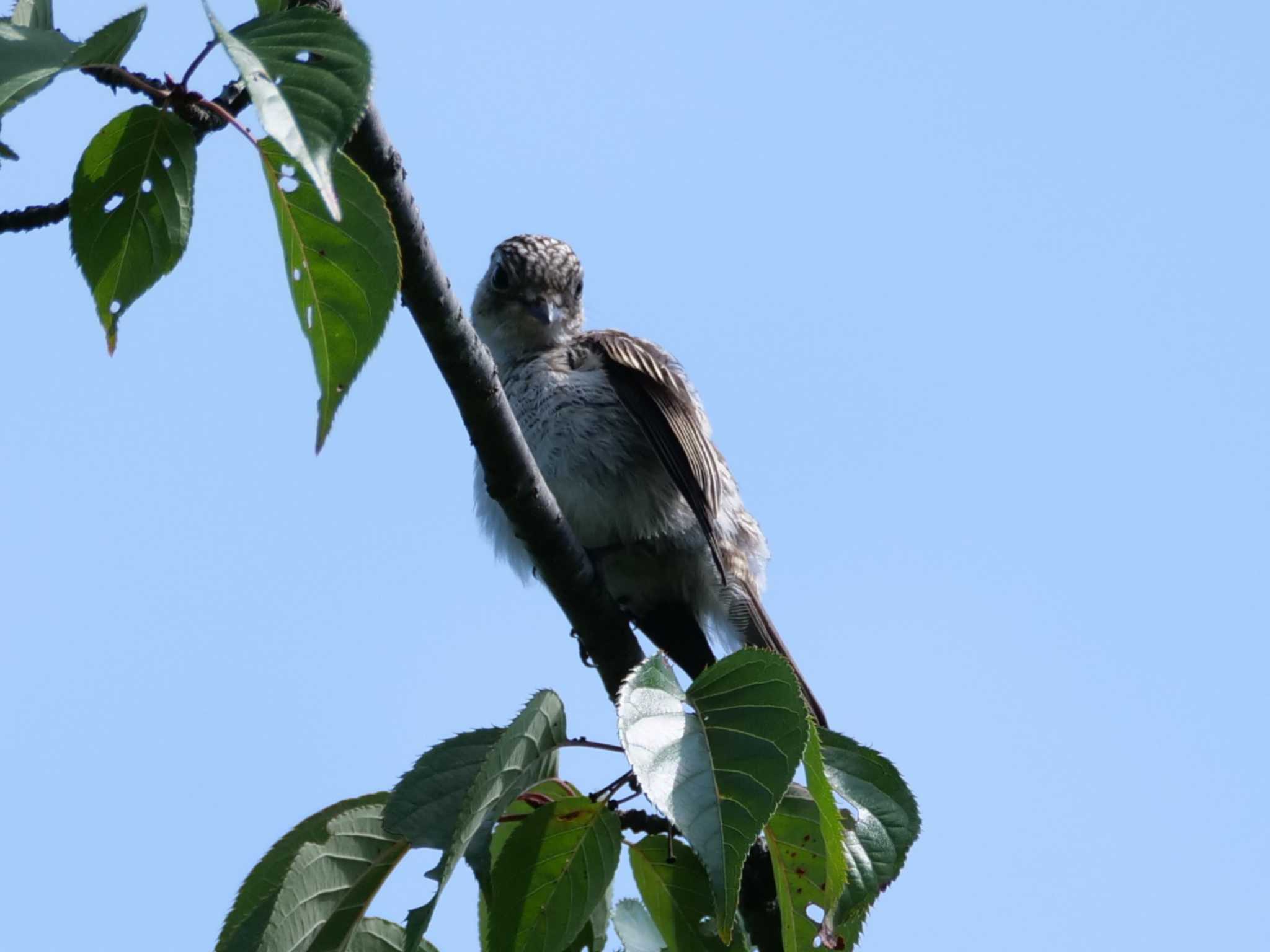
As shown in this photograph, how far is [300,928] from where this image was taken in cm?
244

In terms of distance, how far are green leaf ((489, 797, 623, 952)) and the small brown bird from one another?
2458mm

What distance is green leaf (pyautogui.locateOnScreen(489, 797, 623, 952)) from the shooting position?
244 centimetres

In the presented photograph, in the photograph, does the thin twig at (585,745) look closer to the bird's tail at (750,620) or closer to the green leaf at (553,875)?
Result: the green leaf at (553,875)

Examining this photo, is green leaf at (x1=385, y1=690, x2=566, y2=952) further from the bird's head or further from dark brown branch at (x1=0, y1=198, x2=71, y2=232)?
the bird's head

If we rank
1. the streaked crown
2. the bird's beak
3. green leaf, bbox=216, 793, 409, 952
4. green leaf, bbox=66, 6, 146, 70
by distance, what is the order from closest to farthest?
green leaf, bbox=66, 6, 146, 70
green leaf, bbox=216, 793, 409, 952
the bird's beak
the streaked crown

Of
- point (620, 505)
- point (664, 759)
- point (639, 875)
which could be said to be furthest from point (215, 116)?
point (620, 505)

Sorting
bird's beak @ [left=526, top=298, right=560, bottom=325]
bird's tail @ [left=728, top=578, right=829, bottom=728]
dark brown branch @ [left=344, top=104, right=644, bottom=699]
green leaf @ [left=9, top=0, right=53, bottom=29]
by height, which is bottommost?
green leaf @ [left=9, top=0, right=53, bottom=29]

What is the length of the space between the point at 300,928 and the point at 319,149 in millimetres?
1484

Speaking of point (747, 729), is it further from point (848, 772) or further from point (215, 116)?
point (215, 116)

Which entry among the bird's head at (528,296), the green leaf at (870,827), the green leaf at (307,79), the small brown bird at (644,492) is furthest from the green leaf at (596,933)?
the bird's head at (528,296)

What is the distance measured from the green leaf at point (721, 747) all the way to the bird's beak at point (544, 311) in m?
3.37

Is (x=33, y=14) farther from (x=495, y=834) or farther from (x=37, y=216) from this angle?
(x=495, y=834)

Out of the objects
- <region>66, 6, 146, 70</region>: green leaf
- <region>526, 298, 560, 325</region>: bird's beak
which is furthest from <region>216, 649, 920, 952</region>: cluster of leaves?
<region>526, 298, 560, 325</region>: bird's beak

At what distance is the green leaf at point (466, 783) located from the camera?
2248 mm
